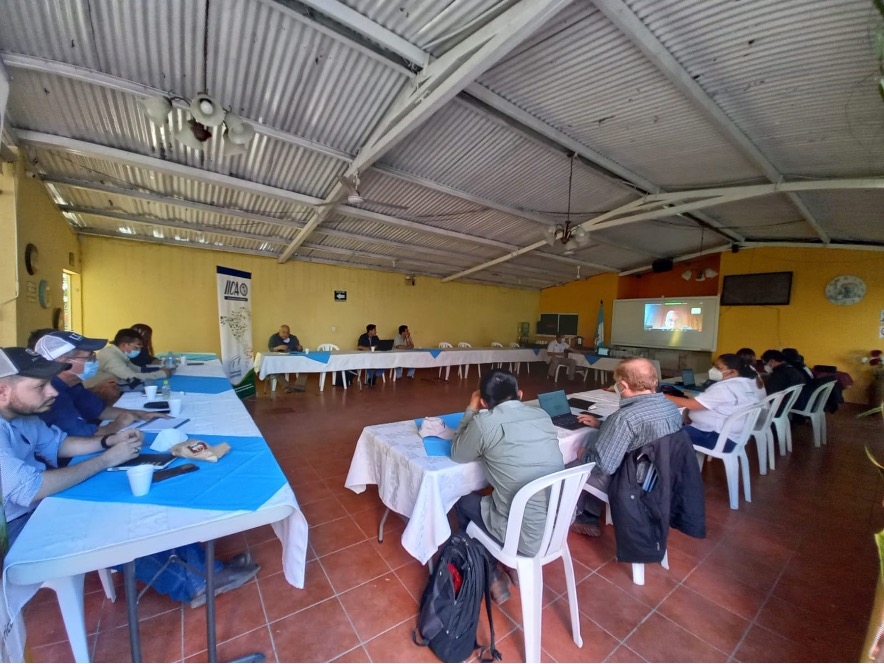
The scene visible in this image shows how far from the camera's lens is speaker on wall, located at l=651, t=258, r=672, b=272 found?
8.42 m

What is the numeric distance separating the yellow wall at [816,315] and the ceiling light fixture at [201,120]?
9.55 meters

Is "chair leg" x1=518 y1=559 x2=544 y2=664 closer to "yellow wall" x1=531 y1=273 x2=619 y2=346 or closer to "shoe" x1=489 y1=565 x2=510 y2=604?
"shoe" x1=489 y1=565 x2=510 y2=604

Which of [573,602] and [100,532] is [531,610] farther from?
[100,532]

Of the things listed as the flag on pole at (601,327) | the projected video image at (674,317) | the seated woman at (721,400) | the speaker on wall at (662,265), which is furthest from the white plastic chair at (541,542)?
the flag on pole at (601,327)

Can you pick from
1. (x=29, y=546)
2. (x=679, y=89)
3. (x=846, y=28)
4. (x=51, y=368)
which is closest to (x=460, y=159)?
(x=679, y=89)

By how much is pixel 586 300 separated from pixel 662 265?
2.31 m

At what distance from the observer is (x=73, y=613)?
103cm

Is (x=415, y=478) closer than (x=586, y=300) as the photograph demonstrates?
Yes

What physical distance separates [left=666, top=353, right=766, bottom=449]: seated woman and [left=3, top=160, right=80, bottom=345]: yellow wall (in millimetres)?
5416

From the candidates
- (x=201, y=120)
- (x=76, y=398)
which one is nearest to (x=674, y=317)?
(x=201, y=120)

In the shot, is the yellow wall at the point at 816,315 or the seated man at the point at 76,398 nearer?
the seated man at the point at 76,398

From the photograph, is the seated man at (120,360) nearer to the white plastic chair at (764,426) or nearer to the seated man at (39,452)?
the seated man at (39,452)

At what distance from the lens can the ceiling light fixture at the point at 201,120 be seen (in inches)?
89.5

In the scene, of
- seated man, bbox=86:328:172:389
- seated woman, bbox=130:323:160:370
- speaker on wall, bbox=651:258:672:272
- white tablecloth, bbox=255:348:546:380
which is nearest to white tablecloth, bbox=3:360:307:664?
seated man, bbox=86:328:172:389
